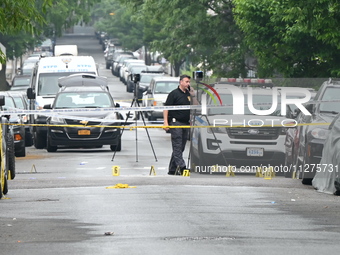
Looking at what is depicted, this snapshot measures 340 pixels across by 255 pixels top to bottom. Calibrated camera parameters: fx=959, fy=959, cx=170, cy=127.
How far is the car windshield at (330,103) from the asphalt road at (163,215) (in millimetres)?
1328

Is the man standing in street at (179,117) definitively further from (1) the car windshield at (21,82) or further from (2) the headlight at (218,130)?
(1) the car windshield at (21,82)

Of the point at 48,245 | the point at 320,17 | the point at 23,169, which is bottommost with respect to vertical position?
the point at 23,169

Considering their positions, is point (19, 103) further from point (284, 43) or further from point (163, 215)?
point (163, 215)

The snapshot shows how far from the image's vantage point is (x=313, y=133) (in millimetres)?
15422

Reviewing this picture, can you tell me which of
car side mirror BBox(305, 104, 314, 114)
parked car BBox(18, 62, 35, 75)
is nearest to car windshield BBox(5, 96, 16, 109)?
car side mirror BBox(305, 104, 314, 114)

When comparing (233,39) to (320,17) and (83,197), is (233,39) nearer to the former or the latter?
(320,17)

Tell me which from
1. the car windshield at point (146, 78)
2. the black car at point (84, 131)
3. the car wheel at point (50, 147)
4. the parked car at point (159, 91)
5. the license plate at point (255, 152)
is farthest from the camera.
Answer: the car windshield at point (146, 78)

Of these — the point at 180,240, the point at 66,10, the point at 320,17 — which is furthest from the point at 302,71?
the point at 66,10

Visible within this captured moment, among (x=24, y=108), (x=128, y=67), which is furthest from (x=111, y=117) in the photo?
(x=128, y=67)

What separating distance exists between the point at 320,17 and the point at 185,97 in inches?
205

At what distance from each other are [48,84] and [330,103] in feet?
53.0

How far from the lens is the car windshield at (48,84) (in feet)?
99.8

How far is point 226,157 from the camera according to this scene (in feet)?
52.0

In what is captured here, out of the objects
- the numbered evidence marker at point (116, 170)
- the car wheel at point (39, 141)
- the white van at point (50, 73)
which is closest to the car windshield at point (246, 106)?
the numbered evidence marker at point (116, 170)
